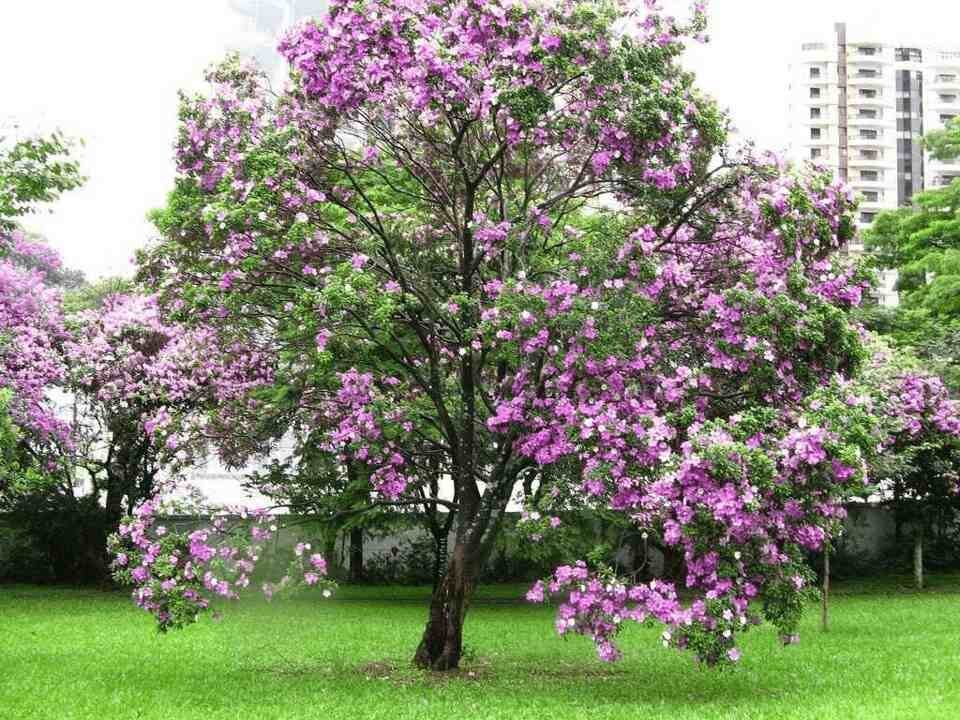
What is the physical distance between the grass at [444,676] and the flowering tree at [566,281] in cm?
78

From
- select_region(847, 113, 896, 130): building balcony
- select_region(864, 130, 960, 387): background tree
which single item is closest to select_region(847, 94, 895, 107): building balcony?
select_region(847, 113, 896, 130): building balcony

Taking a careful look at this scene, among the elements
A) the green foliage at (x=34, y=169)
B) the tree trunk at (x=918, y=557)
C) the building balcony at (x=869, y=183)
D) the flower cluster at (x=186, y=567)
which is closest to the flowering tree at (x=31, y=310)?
the green foliage at (x=34, y=169)

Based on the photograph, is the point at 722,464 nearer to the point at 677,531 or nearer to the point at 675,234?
the point at 677,531

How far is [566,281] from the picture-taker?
983cm

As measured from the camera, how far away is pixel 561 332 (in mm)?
9609

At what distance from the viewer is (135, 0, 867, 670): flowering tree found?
9.12 meters

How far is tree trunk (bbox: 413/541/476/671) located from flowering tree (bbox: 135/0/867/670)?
0.08 feet

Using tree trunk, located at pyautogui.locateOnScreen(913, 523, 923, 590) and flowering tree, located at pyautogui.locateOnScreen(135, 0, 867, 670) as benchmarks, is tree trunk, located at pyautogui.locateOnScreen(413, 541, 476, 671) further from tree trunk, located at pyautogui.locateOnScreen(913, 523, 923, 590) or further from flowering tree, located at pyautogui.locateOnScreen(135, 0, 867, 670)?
tree trunk, located at pyautogui.locateOnScreen(913, 523, 923, 590)


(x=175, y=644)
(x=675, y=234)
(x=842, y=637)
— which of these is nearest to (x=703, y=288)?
(x=675, y=234)

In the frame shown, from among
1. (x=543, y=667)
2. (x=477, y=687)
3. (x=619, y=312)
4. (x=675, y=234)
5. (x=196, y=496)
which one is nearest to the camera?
(x=619, y=312)

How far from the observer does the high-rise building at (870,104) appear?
3214 inches

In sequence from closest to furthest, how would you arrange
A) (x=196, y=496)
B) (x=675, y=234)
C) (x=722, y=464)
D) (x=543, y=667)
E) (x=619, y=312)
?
1. (x=722, y=464)
2. (x=619, y=312)
3. (x=675, y=234)
4. (x=543, y=667)
5. (x=196, y=496)

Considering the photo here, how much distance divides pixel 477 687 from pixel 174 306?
16.4 ft

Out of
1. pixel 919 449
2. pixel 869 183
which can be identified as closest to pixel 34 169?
pixel 919 449
